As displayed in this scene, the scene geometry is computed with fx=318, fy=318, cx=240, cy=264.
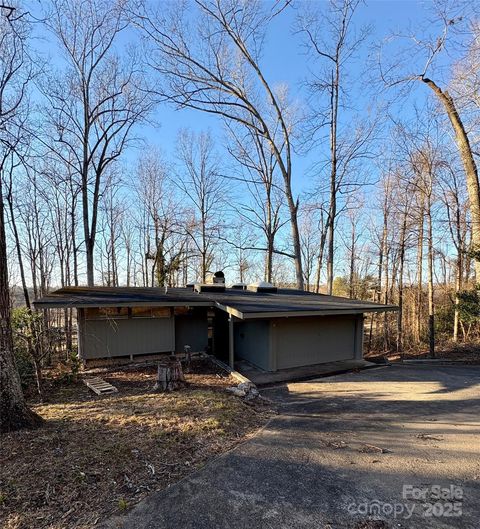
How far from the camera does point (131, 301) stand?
9.02m

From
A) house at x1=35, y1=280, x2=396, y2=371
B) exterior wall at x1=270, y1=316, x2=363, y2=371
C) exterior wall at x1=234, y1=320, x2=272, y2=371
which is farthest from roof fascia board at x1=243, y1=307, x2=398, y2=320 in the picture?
exterior wall at x1=234, y1=320, x2=272, y2=371

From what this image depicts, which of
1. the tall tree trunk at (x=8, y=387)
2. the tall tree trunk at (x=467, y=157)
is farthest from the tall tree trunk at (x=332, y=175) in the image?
the tall tree trunk at (x=8, y=387)

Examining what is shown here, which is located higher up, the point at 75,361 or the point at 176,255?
the point at 176,255

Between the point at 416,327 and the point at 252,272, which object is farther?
the point at 252,272

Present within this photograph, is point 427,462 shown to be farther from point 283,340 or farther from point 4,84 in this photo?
point 4,84

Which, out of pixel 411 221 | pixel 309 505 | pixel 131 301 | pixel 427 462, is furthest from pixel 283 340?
pixel 411 221

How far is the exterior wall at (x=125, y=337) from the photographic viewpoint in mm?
9297

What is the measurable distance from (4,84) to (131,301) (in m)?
8.12

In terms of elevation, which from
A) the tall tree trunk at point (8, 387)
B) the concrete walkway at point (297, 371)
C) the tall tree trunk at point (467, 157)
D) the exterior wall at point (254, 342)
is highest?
the tall tree trunk at point (467, 157)

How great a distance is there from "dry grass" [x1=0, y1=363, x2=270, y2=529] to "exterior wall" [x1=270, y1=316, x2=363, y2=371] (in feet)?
11.4

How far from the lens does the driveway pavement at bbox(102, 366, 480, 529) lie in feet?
9.23

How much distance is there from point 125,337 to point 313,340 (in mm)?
5811

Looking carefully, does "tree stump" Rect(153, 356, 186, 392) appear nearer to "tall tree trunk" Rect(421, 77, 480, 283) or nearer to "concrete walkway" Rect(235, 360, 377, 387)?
"concrete walkway" Rect(235, 360, 377, 387)

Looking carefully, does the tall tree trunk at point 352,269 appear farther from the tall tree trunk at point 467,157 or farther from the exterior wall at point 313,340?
the exterior wall at point 313,340
